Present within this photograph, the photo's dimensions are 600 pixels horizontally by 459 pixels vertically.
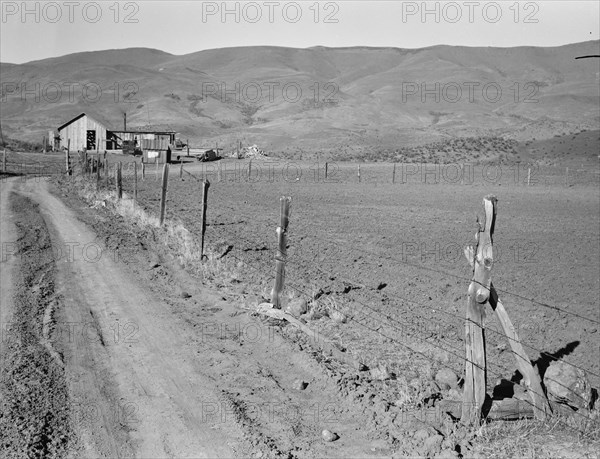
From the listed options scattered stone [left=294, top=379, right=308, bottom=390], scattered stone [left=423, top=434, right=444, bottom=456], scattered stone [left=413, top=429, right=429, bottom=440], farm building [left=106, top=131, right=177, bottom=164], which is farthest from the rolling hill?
scattered stone [left=423, top=434, right=444, bottom=456]

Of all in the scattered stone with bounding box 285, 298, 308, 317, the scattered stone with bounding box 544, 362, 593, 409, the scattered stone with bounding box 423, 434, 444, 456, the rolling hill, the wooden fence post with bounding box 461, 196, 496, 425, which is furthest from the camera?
the rolling hill

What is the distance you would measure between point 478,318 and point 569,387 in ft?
5.49

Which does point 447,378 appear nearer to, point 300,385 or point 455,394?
point 455,394

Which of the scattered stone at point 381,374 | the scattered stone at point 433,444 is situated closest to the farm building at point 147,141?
the scattered stone at point 381,374

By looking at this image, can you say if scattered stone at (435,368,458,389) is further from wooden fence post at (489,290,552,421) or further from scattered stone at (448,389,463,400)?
wooden fence post at (489,290,552,421)

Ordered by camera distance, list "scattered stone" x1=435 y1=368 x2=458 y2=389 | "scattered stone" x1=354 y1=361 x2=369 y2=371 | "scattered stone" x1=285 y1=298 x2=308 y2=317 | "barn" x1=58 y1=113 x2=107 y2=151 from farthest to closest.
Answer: "barn" x1=58 y1=113 x2=107 y2=151 < "scattered stone" x1=285 y1=298 x2=308 y2=317 < "scattered stone" x1=354 y1=361 x2=369 y2=371 < "scattered stone" x1=435 y1=368 x2=458 y2=389

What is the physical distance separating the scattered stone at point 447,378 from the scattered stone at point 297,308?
3.11 metres

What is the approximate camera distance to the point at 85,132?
71.9m

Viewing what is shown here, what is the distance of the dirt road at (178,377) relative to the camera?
676 centimetres

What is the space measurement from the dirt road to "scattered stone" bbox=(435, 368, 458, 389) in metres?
1.26

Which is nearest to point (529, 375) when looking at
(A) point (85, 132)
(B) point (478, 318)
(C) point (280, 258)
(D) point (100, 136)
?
(B) point (478, 318)

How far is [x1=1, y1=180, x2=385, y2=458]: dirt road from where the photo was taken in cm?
Result: 676

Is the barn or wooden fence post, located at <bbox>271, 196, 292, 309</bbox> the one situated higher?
the barn

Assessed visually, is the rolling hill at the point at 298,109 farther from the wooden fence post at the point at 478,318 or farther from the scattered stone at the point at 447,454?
the scattered stone at the point at 447,454
